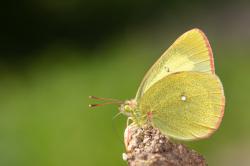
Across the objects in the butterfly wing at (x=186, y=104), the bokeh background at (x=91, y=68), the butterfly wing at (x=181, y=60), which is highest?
the bokeh background at (x=91, y=68)

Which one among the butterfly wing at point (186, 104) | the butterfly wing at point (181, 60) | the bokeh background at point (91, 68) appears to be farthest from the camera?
the bokeh background at point (91, 68)

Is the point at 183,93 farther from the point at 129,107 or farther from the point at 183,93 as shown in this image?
the point at 129,107

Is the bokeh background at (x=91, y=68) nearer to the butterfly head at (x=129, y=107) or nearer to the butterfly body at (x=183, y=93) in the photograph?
the butterfly body at (x=183, y=93)

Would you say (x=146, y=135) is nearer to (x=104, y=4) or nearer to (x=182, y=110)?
(x=182, y=110)

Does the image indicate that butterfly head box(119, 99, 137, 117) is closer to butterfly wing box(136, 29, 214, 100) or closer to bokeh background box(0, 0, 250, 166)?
butterfly wing box(136, 29, 214, 100)

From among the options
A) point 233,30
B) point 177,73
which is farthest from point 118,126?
point 233,30

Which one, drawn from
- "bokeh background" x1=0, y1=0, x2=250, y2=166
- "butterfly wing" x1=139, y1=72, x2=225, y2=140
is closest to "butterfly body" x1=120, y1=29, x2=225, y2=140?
"butterfly wing" x1=139, y1=72, x2=225, y2=140

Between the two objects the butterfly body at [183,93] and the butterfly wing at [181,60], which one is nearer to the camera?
the butterfly body at [183,93]

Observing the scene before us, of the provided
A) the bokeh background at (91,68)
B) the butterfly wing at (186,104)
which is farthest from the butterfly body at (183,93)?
the bokeh background at (91,68)
